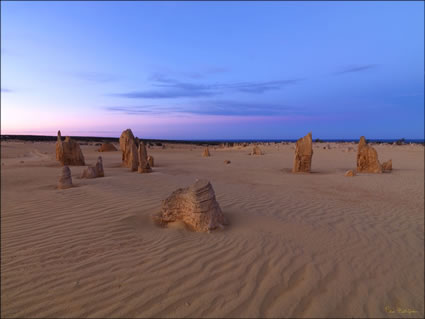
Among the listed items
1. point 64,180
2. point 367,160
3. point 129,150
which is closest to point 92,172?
point 64,180

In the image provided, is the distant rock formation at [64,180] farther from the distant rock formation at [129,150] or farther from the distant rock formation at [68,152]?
the distant rock formation at [68,152]

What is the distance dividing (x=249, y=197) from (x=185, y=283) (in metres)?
5.20

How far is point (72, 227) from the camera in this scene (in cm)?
527

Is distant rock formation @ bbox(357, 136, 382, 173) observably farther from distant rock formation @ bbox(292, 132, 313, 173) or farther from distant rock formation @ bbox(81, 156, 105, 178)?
distant rock formation @ bbox(81, 156, 105, 178)

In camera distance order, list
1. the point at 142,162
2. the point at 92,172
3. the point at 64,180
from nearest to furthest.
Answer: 1. the point at 64,180
2. the point at 92,172
3. the point at 142,162

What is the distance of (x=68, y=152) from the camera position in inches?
577

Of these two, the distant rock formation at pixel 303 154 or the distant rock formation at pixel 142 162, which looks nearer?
the distant rock formation at pixel 142 162

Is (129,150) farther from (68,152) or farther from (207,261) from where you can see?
(207,261)

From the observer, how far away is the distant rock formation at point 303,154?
1382 centimetres

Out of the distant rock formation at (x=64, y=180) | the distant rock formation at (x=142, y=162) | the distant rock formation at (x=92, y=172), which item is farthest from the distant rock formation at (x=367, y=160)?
the distant rock formation at (x=64, y=180)

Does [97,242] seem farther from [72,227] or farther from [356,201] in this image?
[356,201]

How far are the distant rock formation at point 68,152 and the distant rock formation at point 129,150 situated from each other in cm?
262

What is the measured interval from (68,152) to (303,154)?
13641mm

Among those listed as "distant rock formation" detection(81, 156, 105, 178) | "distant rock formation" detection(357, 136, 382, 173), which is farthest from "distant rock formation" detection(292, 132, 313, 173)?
"distant rock formation" detection(81, 156, 105, 178)
